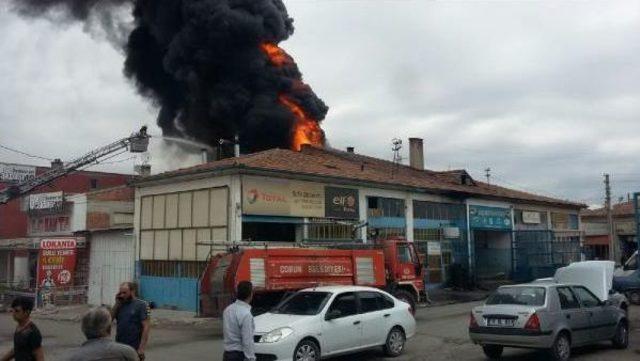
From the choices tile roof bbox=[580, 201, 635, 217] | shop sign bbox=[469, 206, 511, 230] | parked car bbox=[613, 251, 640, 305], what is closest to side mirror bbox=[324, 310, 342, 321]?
parked car bbox=[613, 251, 640, 305]

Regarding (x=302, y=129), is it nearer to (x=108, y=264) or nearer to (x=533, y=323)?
(x=108, y=264)

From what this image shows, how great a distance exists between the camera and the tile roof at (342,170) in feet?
71.9

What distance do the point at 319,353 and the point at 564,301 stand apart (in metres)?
4.50

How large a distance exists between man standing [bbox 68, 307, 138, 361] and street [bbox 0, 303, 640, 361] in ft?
17.6

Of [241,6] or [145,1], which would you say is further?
[145,1]

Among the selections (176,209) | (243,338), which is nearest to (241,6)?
(176,209)

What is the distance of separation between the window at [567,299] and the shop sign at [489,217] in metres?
20.3

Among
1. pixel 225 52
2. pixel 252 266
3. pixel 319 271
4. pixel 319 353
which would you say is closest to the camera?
pixel 319 353

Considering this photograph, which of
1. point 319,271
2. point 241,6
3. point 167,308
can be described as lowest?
point 167,308

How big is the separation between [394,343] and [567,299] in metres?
3.27

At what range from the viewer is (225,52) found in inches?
1390

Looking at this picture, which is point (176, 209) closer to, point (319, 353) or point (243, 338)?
point (319, 353)

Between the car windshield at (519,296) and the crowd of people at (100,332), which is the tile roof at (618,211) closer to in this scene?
the car windshield at (519,296)

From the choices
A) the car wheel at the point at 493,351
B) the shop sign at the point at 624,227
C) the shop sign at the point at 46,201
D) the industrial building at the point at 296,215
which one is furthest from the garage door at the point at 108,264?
the shop sign at the point at 624,227
